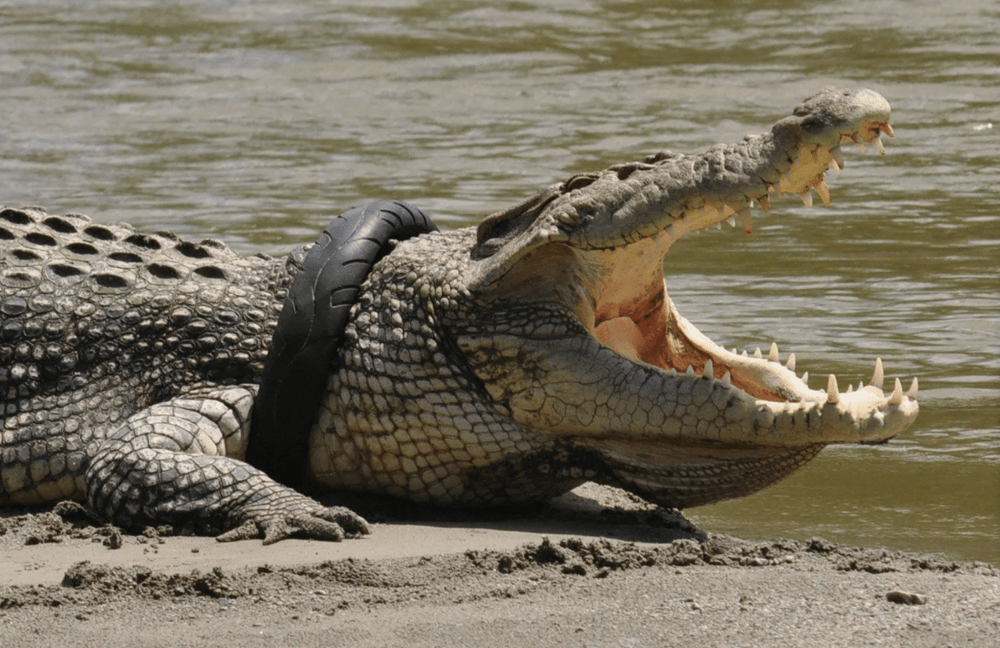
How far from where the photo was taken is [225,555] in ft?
15.8

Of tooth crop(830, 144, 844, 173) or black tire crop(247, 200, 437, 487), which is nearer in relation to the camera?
tooth crop(830, 144, 844, 173)

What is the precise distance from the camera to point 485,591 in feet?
A: 14.3

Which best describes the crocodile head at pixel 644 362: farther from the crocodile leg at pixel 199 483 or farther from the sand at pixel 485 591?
the crocodile leg at pixel 199 483

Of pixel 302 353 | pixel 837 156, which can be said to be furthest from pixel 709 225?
pixel 302 353

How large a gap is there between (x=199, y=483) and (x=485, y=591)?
127 centimetres

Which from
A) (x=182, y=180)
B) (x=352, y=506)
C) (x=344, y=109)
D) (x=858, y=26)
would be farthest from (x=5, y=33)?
(x=352, y=506)

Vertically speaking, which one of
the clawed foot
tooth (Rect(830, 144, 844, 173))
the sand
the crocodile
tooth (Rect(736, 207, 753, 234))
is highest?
tooth (Rect(830, 144, 844, 173))

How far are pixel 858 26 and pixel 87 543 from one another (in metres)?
12.8

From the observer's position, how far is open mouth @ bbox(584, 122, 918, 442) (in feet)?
16.3

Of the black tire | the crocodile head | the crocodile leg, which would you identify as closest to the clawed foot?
the crocodile leg

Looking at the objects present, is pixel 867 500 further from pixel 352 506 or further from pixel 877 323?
pixel 877 323

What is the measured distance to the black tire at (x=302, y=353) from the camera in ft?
17.9

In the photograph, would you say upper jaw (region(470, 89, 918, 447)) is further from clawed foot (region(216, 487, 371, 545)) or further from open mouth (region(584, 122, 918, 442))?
clawed foot (region(216, 487, 371, 545))

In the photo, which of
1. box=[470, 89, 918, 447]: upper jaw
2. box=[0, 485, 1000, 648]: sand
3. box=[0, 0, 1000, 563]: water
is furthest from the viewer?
box=[0, 0, 1000, 563]: water
